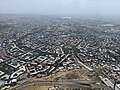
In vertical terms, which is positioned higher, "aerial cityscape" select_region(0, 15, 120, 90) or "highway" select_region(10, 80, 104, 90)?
"highway" select_region(10, 80, 104, 90)

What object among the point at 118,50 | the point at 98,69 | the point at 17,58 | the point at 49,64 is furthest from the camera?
the point at 118,50

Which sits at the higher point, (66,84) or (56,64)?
(66,84)

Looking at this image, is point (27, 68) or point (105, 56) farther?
point (105, 56)

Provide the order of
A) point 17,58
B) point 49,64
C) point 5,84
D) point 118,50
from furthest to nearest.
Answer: point 118,50 → point 17,58 → point 49,64 → point 5,84

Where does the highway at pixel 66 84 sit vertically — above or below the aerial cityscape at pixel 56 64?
above

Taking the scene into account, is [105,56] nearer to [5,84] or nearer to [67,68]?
[67,68]

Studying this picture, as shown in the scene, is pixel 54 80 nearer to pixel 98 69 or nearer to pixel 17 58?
pixel 98 69

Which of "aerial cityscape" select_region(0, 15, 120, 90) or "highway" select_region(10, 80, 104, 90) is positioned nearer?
"highway" select_region(10, 80, 104, 90)

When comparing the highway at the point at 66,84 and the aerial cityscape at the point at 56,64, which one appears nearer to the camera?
the highway at the point at 66,84

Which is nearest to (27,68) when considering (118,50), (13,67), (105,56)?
(13,67)

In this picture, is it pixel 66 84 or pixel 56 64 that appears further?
pixel 56 64
